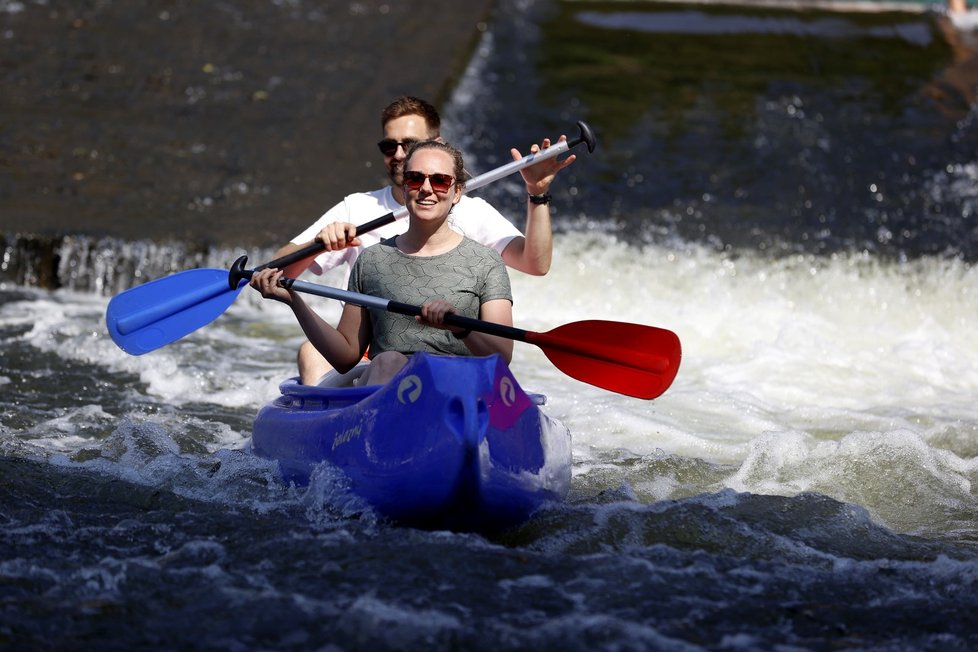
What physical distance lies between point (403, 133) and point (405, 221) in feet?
1.19

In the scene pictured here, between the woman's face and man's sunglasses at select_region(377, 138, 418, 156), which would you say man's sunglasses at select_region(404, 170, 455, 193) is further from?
man's sunglasses at select_region(377, 138, 418, 156)

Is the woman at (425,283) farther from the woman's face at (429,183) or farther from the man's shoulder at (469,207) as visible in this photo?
the man's shoulder at (469,207)

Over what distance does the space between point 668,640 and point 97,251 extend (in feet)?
17.8

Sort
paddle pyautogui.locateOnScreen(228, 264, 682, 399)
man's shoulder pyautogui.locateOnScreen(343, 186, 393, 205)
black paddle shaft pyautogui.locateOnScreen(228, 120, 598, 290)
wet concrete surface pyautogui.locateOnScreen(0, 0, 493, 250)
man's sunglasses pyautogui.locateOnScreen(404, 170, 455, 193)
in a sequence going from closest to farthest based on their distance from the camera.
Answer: man's sunglasses pyautogui.locateOnScreen(404, 170, 455, 193), paddle pyautogui.locateOnScreen(228, 264, 682, 399), black paddle shaft pyautogui.locateOnScreen(228, 120, 598, 290), man's shoulder pyautogui.locateOnScreen(343, 186, 393, 205), wet concrete surface pyautogui.locateOnScreen(0, 0, 493, 250)

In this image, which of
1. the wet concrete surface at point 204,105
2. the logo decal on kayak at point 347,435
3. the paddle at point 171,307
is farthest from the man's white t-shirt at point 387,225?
the wet concrete surface at point 204,105

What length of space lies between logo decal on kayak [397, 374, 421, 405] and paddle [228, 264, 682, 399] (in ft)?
1.26

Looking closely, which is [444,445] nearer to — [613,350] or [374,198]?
[613,350]

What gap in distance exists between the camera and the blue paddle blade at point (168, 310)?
4590 mm

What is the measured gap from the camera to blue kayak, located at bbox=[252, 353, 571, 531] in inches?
138

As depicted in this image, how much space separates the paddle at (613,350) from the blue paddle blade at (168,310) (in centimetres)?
65

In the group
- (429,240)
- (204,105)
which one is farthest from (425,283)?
(204,105)

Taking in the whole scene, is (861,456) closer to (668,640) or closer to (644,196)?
(668,640)

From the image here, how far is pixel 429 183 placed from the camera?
3834 mm

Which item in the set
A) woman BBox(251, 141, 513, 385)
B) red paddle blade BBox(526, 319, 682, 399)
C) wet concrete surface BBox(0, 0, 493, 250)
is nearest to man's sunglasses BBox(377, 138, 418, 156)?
woman BBox(251, 141, 513, 385)
